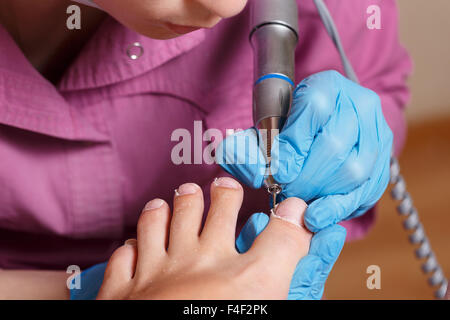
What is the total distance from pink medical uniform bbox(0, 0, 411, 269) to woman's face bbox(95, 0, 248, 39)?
0.43ft

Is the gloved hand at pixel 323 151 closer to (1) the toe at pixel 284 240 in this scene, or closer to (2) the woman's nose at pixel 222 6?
(1) the toe at pixel 284 240

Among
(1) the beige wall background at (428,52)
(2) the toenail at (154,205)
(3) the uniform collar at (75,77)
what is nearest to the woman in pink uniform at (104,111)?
(3) the uniform collar at (75,77)

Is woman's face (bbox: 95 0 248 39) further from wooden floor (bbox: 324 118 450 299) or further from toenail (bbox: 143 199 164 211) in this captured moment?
wooden floor (bbox: 324 118 450 299)

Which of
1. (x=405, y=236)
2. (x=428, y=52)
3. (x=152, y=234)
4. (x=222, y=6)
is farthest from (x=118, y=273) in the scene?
(x=428, y=52)

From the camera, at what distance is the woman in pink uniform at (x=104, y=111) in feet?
1.94

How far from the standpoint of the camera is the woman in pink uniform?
0.59m

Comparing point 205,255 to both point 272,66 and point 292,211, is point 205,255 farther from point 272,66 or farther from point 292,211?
point 272,66

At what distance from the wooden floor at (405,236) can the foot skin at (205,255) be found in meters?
0.52

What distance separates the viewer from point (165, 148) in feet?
2.09

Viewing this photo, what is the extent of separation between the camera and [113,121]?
0.62 metres

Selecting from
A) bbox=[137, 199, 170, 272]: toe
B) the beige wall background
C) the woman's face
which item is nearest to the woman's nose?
the woman's face

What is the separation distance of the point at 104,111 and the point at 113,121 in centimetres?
2
